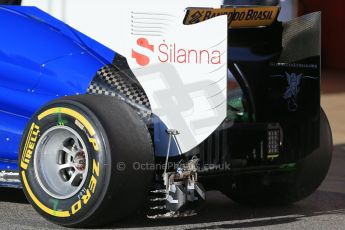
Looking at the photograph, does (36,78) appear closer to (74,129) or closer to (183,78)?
(74,129)

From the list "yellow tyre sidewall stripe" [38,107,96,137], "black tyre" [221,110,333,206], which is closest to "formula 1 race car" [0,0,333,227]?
"yellow tyre sidewall stripe" [38,107,96,137]

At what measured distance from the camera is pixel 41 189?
6129 millimetres

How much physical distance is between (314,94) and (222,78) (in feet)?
3.90

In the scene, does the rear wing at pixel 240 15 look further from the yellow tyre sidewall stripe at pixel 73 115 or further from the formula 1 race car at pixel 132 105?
the yellow tyre sidewall stripe at pixel 73 115

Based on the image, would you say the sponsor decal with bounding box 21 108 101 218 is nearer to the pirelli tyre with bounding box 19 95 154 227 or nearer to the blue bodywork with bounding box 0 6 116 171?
the pirelli tyre with bounding box 19 95 154 227

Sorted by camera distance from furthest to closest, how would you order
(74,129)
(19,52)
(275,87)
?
1. (275,87)
2. (19,52)
3. (74,129)

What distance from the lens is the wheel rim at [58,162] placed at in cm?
606

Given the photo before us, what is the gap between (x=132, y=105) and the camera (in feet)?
19.9

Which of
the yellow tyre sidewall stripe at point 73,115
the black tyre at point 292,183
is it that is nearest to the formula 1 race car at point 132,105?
the yellow tyre sidewall stripe at point 73,115

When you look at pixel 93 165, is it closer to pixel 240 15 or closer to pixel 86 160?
pixel 86 160

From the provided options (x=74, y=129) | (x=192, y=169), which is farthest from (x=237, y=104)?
(x=74, y=129)

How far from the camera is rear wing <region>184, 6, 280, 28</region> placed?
6.02 m

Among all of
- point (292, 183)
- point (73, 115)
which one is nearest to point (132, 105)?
point (73, 115)

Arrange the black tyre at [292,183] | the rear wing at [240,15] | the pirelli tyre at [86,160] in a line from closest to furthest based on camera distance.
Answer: the pirelli tyre at [86,160]
the rear wing at [240,15]
the black tyre at [292,183]
